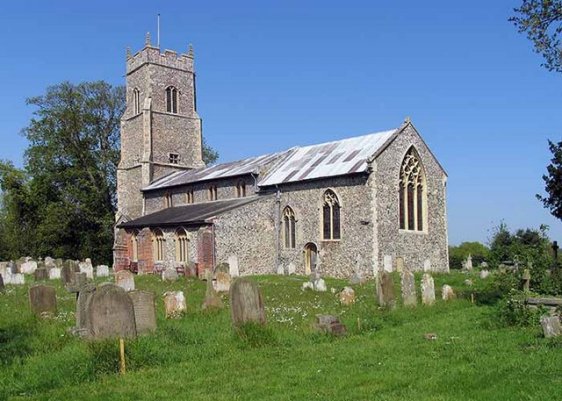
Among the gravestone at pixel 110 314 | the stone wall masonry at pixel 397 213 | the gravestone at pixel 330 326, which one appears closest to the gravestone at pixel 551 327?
the gravestone at pixel 330 326

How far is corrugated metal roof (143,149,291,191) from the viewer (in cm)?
3178

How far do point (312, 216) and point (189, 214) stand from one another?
707cm

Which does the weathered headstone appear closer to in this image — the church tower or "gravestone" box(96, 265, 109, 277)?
"gravestone" box(96, 265, 109, 277)

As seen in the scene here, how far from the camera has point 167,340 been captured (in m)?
10.0

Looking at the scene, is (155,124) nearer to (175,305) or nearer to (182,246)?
(182,246)

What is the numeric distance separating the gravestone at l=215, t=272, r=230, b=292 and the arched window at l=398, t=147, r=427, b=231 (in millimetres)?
10947

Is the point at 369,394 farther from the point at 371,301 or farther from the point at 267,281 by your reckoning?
the point at 267,281

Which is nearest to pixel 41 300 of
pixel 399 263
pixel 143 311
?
pixel 143 311

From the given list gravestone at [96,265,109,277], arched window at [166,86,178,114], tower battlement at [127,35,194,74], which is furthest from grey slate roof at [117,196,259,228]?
tower battlement at [127,35,194,74]

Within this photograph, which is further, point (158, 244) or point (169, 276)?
point (158, 244)

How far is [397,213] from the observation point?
86.3 feet

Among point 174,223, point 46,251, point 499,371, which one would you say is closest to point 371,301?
point 499,371

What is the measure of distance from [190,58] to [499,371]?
39505mm

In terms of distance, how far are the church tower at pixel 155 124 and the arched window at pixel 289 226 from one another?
14490 millimetres
